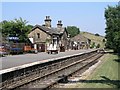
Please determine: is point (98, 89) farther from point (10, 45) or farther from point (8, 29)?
point (8, 29)

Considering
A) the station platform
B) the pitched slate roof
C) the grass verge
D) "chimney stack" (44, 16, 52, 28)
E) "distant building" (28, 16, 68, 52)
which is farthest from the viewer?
"chimney stack" (44, 16, 52, 28)

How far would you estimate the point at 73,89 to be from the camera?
50.6 ft

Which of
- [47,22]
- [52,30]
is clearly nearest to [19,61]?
[52,30]

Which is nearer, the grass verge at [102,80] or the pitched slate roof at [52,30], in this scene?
the grass verge at [102,80]

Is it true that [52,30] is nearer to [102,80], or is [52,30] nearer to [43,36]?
[43,36]

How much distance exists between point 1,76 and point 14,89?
128 centimetres

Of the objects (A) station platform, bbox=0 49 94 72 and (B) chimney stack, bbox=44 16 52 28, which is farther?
(B) chimney stack, bbox=44 16 52 28

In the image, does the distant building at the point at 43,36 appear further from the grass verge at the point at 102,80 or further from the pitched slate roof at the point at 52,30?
the grass verge at the point at 102,80

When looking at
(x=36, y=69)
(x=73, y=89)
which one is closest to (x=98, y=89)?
(x=73, y=89)

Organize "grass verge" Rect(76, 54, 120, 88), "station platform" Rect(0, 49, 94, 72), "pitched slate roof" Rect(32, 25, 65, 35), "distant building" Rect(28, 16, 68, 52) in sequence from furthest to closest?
1. "pitched slate roof" Rect(32, 25, 65, 35)
2. "distant building" Rect(28, 16, 68, 52)
3. "station platform" Rect(0, 49, 94, 72)
4. "grass verge" Rect(76, 54, 120, 88)

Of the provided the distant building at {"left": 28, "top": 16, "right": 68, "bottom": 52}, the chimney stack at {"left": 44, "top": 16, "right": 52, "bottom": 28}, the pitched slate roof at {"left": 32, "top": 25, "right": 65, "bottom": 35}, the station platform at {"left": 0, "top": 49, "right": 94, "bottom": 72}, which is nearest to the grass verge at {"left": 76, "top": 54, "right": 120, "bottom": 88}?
the station platform at {"left": 0, "top": 49, "right": 94, "bottom": 72}

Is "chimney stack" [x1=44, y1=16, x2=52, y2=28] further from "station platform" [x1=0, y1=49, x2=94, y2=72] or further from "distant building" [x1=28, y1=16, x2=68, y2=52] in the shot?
"station platform" [x1=0, y1=49, x2=94, y2=72]

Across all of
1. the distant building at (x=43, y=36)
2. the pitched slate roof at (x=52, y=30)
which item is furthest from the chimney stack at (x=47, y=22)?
the pitched slate roof at (x=52, y=30)

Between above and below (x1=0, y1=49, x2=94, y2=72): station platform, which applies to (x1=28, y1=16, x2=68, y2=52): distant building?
above
